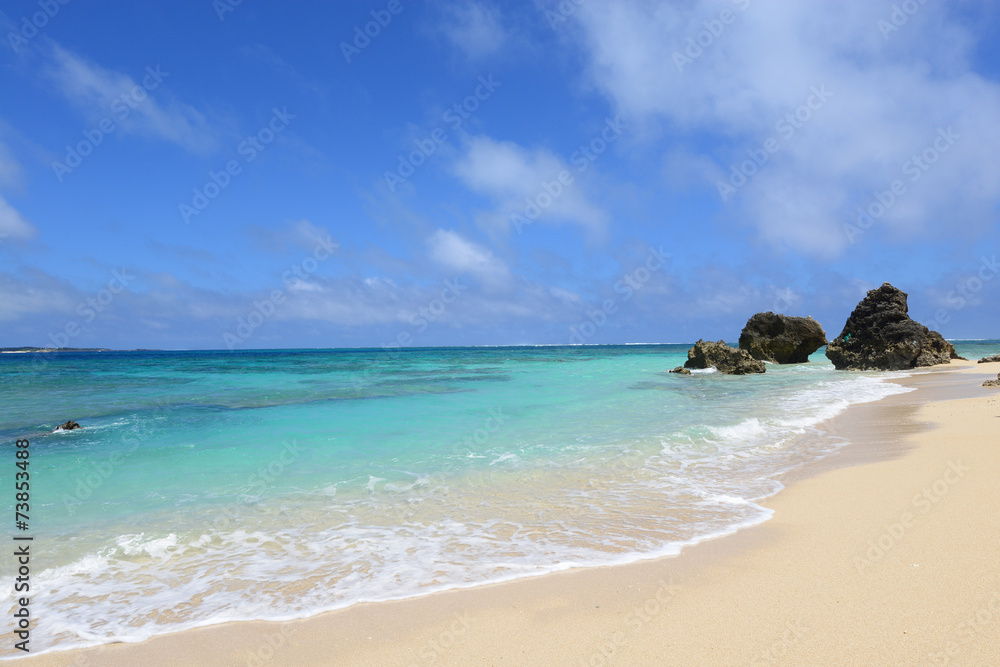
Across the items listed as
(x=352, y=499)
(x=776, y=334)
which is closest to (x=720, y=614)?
(x=352, y=499)

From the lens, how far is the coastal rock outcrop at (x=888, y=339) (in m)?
28.3

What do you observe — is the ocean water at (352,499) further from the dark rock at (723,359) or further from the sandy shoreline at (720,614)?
the dark rock at (723,359)

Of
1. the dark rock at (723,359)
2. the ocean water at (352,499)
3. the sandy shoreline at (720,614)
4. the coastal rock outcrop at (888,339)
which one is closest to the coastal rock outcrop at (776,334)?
the coastal rock outcrop at (888,339)

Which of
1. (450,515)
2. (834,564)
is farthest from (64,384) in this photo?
(834,564)

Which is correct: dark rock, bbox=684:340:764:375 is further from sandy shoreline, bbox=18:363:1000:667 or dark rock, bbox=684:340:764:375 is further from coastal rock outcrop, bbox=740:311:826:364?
sandy shoreline, bbox=18:363:1000:667

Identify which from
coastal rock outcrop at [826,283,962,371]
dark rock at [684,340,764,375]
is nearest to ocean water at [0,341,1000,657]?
dark rock at [684,340,764,375]

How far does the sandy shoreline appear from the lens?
113 inches

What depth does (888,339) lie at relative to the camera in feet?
93.8

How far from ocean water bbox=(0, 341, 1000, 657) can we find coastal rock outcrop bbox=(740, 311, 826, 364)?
24461 mm

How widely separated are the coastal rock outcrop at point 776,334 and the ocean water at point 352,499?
24.5 metres

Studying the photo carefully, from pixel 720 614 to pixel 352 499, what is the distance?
15.0 ft

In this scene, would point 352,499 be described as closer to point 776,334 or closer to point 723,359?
point 723,359

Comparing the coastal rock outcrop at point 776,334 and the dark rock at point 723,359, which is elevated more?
the coastal rock outcrop at point 776,334

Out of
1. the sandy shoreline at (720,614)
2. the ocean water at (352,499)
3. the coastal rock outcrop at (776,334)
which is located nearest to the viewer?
the sandy shoreline at (720,614)
